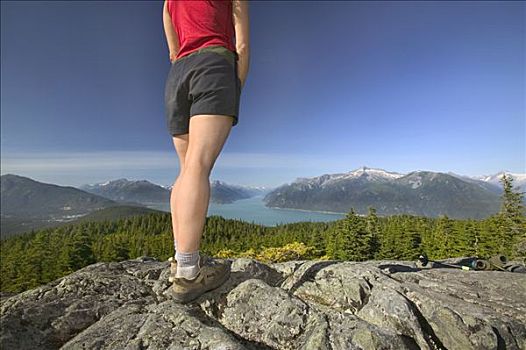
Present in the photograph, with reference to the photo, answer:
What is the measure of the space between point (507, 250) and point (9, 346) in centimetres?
4351

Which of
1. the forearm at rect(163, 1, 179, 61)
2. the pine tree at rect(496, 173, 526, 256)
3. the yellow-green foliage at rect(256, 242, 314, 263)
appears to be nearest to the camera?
the forearm at rect(163, 1, 179, 61)

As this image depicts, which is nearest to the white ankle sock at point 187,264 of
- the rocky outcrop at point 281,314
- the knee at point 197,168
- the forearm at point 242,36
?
the rocky outcrop at point 281,314

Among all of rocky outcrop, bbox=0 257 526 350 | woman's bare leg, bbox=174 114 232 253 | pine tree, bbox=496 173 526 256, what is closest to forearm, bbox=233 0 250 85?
woman's bare leg, bbox=174 114 232 253

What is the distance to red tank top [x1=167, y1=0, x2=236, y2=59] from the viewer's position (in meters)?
2.98

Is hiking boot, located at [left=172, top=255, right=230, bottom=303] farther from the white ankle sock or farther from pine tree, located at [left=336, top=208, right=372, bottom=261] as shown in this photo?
pine tree, located at [left=336, top=208, right=372, bottom=261]

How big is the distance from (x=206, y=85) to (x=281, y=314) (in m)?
2.44

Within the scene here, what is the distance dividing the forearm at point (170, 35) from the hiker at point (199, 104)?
15 cm

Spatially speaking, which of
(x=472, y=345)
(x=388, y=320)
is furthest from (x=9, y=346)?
(x=472, y=345)

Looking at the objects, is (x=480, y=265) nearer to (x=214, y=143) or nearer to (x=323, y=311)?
Result: (x=323, y=311)

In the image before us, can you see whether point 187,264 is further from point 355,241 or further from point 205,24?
point 355,241

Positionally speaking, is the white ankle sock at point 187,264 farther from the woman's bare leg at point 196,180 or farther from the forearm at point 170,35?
the forearm at point 170,35

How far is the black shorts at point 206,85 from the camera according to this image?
2.79 meters

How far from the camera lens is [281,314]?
280 cm

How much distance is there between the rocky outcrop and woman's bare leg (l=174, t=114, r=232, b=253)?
804mm
